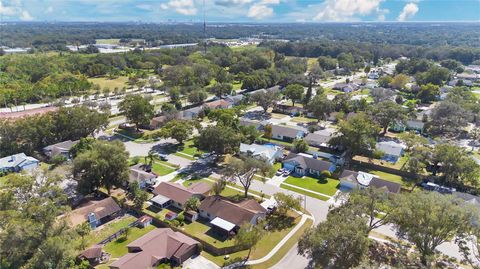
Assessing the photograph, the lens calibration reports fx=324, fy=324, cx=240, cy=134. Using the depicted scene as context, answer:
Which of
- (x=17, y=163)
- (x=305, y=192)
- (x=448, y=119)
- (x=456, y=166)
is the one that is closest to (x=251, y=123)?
(x=305, y=192)

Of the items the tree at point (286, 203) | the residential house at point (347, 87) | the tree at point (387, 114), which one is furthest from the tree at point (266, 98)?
the tree at point (286, 203)

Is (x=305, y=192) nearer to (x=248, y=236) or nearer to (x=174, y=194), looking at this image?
(x=248, y=236)

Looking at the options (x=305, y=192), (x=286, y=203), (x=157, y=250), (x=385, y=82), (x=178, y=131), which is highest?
(x=385, y=82)

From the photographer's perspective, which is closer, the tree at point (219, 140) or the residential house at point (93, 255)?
the residential house at point (93, 255)

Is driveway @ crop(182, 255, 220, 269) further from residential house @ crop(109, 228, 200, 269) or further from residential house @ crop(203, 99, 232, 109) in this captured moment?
residential house @ crop(203, 99, 232, 109)

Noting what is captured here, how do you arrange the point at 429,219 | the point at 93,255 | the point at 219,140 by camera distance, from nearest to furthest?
the point at 429,219 < the point at 93,255 < the point at 219,140

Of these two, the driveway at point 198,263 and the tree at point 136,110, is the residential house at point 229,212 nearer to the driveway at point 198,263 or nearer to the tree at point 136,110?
the driveway at point 198,263

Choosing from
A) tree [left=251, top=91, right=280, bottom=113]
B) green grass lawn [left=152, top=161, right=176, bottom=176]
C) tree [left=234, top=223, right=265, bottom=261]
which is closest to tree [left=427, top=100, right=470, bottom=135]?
tree [left=251, top=91, right=280, bottom=113]
